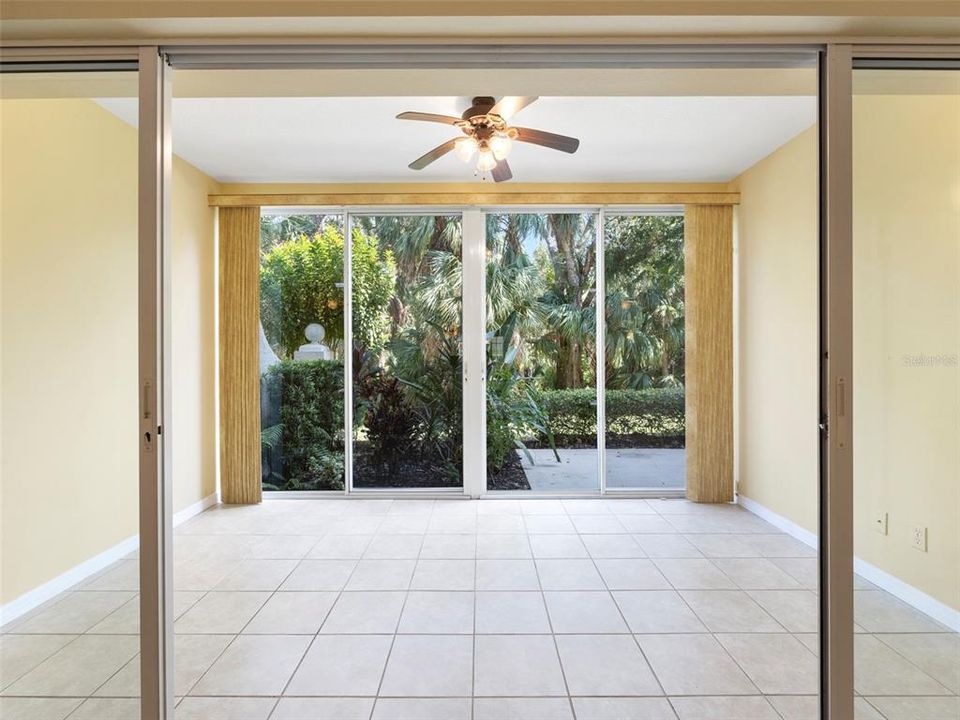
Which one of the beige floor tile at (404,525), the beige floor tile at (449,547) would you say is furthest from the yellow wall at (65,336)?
Result: the beige floor tile at (404,525)

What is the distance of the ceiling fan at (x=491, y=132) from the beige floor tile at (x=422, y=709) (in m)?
2.57

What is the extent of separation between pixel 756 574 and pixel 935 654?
1377 millimetres

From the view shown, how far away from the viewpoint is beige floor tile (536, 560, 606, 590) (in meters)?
2.92

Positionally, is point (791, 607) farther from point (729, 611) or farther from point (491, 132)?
point (491, 132)

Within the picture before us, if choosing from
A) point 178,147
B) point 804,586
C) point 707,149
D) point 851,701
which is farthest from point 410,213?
point 851,701

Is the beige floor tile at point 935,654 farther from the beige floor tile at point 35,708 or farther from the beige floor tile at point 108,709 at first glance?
the beige floor tile at point 35,708

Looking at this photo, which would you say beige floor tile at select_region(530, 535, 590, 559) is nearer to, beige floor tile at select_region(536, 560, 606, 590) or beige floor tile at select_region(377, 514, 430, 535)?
beige floor tile at select_region(536, 560, 606, 590)

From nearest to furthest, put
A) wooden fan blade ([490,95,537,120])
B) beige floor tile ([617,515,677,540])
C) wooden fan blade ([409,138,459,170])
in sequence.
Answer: wooden fan blade ([490,95,537,120])
wooden fan blade ([409,138,459,170])
beige floor tile ([617,515,677,540])

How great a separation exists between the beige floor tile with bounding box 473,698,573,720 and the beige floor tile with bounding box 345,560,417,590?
1.07 meters

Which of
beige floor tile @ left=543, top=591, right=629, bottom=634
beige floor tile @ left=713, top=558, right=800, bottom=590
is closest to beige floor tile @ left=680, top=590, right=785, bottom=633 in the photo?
beige floor tile @ left=713, top=558, right=800, bottom=590

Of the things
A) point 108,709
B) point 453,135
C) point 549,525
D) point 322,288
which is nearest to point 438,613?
point 108,709

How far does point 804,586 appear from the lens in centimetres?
291

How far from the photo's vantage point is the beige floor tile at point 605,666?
2.02 metres

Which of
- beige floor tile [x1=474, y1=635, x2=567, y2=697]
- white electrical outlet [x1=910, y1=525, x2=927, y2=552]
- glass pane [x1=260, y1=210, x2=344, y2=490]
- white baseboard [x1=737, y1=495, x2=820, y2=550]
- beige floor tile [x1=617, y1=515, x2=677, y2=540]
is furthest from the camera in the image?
glass pane [x1=260, y1=210, x2=344, y2=490]
